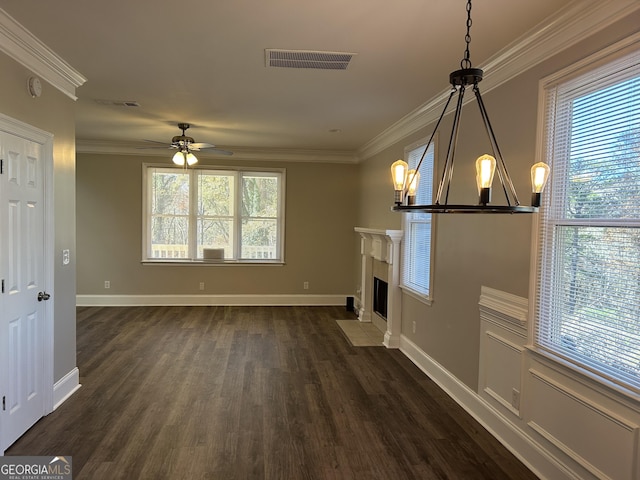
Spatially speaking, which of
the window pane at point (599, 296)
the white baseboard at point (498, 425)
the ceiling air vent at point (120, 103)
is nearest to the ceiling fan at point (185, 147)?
the ceiling air vent at point (120, 103)

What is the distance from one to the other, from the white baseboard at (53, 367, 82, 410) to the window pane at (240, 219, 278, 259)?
3.88 metres

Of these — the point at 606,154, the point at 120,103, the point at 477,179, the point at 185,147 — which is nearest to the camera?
the point at 477,179

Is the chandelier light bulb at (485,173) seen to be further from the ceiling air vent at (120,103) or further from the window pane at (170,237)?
the window pane at (170,237)

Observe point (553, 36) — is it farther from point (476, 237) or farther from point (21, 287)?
point (21, 287)

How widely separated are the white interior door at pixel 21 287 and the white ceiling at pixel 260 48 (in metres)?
0.89

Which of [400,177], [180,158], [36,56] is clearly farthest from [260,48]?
[180,158]

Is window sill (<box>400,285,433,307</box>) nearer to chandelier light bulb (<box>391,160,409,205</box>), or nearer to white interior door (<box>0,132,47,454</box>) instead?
chandelier light bulb (<box>391,160,409,205</box>)

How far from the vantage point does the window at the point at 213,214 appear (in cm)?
709

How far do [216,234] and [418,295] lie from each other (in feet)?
13.2

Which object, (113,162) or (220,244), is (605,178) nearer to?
(220,244)

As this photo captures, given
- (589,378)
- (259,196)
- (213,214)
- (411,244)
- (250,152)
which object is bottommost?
(589,378)

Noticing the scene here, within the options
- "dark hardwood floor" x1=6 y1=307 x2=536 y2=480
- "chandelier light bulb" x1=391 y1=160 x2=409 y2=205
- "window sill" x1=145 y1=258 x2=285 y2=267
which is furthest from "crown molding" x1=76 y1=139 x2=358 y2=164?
"chandelier light bulb" x1=391 y1=160 x2=409 y2=205

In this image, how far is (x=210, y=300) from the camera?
23.7ft

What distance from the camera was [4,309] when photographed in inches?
104
